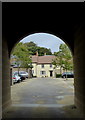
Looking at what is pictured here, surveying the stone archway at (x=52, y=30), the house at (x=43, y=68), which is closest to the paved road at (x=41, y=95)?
the stone archway at (x=52, y=30)

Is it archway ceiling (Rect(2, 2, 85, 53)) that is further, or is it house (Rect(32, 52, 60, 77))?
house (Rect(32, 52, 60, 77))

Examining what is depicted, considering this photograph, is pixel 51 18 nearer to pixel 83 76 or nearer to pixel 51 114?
pixel 83 76

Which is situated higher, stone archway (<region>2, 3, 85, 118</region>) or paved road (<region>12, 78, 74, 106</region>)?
stone archway (<region>2, 3, 85, 118</region>)

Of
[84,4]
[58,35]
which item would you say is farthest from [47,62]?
[84,4]

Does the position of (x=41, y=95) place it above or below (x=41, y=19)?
below

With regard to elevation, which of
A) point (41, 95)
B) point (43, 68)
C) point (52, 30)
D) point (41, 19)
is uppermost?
point (41, 19)

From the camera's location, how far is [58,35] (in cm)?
1185

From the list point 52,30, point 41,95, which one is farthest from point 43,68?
point 52,30

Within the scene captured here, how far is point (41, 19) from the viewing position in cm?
1016

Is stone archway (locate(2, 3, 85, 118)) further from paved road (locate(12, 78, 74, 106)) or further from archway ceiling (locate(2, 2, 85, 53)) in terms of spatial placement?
paved road (locate(12, 78, 74, 106))

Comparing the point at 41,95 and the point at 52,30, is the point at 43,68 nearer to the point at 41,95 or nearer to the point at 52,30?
the point at 41,95

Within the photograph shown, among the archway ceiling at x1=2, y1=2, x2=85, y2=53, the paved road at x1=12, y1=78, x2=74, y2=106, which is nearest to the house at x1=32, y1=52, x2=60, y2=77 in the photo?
the paved road at x1=12, y1=78, x2=74, y2=106

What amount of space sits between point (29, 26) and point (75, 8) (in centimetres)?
371

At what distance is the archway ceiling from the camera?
8.01m
